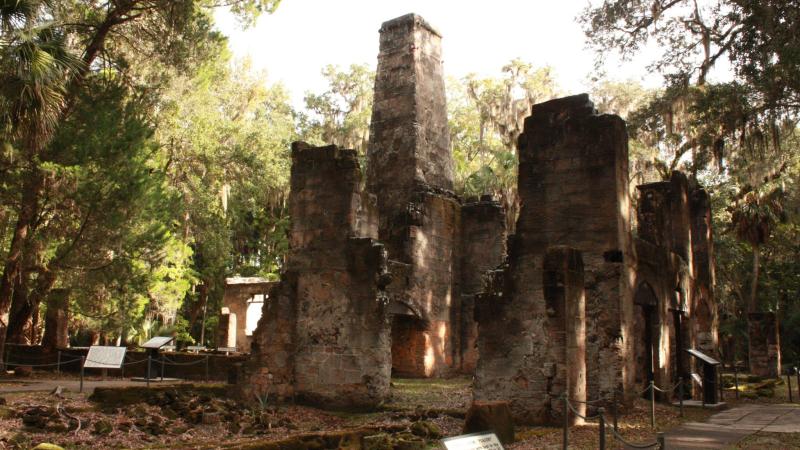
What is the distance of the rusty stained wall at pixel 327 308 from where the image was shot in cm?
1320

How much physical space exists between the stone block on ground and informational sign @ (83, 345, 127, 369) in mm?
8306

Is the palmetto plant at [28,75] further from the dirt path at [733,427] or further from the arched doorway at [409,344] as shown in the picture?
the dirt path at [733,427]

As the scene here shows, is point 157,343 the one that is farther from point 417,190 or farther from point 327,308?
point 417,190

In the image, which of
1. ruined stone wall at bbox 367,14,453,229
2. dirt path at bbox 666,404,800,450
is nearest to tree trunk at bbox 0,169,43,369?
ruined stone wall at bbox 367,14,453,229

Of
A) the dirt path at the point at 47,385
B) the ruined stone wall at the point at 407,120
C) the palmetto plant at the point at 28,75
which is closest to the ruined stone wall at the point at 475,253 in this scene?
the ruined stone wall at the point at 407,120

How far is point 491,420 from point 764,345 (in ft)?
64.9

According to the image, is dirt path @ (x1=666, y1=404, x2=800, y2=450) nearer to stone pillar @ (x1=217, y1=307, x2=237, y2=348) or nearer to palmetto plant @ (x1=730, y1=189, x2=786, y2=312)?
palmetto plant @ (x1=730, y1=189, x2=786, y2=312)

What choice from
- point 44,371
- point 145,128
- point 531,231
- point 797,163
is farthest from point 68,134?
point 797,163

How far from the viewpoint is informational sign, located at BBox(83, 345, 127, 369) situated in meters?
14.3

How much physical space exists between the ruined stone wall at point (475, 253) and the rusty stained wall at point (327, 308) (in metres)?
8.01

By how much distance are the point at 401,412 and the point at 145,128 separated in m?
9.08

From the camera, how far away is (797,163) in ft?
87.3

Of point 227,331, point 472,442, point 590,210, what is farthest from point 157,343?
point 472,442

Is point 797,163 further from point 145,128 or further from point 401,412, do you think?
point 145,128
